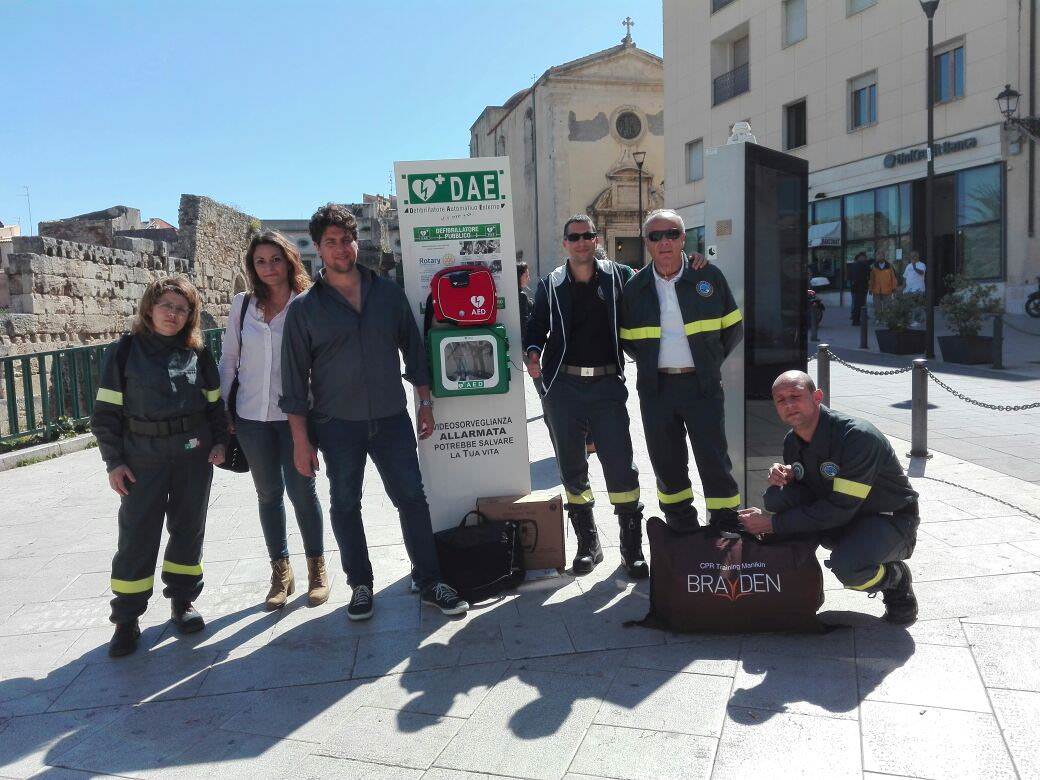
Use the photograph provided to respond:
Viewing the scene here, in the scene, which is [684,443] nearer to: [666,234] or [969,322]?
[666,234]

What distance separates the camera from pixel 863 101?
23.2 meters

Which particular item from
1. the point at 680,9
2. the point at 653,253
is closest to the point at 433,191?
the point at 653,253

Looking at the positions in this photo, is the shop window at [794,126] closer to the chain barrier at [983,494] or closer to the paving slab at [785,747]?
the chain barrier at [983,494]

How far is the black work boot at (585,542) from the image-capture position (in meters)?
4.72

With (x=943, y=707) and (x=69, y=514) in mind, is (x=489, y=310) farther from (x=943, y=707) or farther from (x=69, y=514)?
(x=69, y=514)

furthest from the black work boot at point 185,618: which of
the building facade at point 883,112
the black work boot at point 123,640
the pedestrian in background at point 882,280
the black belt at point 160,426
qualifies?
the building facade at point 883,112

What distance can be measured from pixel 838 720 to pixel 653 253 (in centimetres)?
242

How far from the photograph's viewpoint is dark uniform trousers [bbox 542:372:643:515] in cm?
448

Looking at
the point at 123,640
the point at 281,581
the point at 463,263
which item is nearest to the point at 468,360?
the point at 463,263

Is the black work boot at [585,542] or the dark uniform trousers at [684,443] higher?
the dark uniform trousers at [684,443]

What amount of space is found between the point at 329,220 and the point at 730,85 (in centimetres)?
2786

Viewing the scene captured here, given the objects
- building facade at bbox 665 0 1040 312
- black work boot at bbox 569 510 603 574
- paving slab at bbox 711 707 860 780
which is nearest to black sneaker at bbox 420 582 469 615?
black work boot at bbox 569 510 603 574

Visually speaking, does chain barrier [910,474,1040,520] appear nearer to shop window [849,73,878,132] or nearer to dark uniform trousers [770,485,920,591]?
dark uniform trousers [770,485,920,591]

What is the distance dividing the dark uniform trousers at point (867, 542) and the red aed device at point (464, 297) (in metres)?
1.82
